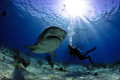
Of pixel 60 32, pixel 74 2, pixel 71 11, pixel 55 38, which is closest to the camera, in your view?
pixel 60 32

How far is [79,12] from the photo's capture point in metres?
20.1

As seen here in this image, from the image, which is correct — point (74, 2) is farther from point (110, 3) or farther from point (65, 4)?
point (110, 3)

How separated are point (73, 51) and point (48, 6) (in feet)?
50.5

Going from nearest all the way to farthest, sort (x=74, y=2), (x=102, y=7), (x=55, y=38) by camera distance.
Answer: (x=55, y=38) → (x=74, y=2) → (x=102, y=7)

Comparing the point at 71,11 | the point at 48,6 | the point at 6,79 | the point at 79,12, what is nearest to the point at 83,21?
the point at 79,12

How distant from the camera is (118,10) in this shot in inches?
791

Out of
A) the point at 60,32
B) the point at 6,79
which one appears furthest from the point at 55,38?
the point at 6,79

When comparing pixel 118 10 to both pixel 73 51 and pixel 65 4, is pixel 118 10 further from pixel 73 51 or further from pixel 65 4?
pixel 73 51

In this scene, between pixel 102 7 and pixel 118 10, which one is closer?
pixel 102 7

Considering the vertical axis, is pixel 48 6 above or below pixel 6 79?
above

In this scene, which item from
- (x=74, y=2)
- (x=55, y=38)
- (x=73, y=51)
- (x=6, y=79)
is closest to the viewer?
(x=6, y=79)

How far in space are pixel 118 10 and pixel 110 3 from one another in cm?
502

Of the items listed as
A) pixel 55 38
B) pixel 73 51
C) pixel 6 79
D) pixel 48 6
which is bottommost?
pixel 6 79

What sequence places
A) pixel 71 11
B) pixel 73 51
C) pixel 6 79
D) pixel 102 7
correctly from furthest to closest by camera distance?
pixel 71 11, pixel 102 7, pixel 73 51, pixel 6 79
